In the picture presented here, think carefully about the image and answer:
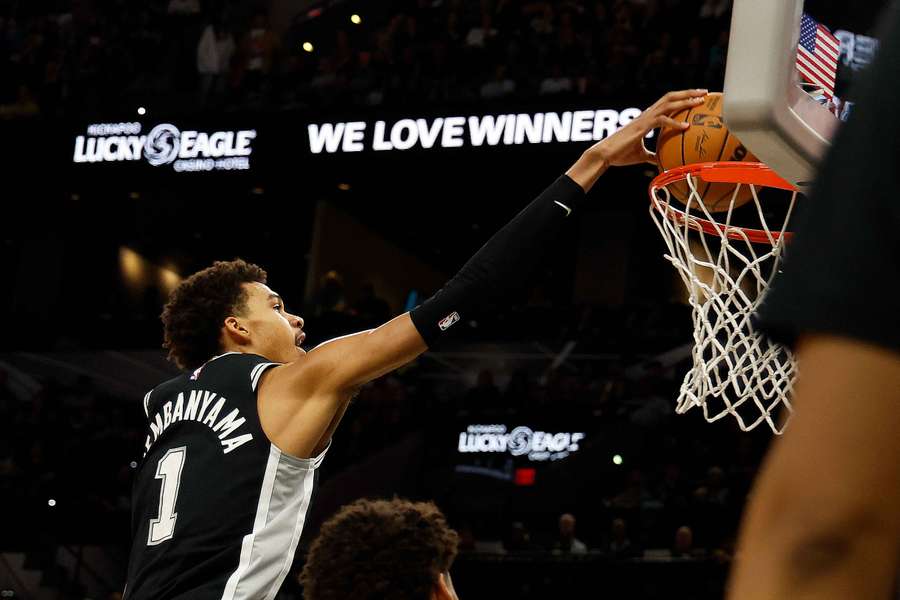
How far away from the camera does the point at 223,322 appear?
2762mm

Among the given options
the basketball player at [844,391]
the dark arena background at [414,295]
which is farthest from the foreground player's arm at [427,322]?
the dark arena background at [414,295]

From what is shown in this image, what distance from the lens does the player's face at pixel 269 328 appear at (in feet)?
9.07

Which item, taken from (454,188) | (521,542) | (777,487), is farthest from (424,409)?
(777,487)

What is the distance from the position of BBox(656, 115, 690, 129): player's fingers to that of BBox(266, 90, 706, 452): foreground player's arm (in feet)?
1.23

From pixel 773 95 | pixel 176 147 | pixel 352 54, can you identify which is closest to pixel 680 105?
pixel 773 95

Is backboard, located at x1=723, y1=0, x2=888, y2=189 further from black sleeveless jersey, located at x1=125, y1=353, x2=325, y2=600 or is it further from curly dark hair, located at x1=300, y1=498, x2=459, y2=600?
black sleeveless jersey, located at x1=125, y1=353, x2=325, y2=600

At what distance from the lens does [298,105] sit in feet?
38.5

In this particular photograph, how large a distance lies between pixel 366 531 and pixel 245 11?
14.7 metres

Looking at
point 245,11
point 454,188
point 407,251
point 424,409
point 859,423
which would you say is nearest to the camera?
point 859,423

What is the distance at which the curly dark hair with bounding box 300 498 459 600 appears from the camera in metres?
1.92

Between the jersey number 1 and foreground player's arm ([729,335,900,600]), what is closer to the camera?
foreground player's arm ([729,335,900,600])

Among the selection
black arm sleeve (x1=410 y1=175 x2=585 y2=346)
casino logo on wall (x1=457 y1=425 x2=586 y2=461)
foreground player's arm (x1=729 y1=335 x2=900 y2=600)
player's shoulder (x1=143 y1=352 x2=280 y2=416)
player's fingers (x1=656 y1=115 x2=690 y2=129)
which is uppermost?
player's fingers (x1=656 y1=115 x2=690 y2=129)

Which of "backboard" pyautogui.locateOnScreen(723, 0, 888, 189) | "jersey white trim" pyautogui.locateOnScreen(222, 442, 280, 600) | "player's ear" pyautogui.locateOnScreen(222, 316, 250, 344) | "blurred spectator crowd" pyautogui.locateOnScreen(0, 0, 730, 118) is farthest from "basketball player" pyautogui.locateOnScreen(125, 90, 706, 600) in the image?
"blurred spectator crowd" pyautogui.locateOnScreen(0, 0, 730, 118)

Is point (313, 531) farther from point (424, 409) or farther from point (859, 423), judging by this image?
point (859, 423)
